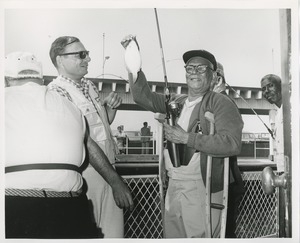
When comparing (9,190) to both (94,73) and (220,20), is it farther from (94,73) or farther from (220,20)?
(220,20)

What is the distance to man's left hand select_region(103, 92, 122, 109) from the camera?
149 centimetres

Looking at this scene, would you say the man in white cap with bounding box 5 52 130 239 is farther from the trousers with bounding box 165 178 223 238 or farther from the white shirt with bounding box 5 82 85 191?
the trousers with bounding box 165 178 223 238

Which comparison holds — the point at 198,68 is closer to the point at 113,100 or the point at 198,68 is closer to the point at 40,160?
the point at 113,100

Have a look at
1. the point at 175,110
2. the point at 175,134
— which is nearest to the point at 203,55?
the point at 175,110

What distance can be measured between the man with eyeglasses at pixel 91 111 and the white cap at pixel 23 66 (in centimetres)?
13

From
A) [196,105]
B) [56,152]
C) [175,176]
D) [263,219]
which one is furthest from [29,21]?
[263,219]

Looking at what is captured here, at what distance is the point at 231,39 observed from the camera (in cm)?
154

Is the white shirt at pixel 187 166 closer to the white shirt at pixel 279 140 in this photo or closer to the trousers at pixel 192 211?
the trousers at pixel 192 211

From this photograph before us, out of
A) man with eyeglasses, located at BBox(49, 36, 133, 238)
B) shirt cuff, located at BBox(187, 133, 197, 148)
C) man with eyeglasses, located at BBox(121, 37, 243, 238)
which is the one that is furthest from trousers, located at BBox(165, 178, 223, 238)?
man with eyeglasses, located at BBox(49, 36, 133, 238)

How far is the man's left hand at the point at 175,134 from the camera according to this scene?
142 centimetres

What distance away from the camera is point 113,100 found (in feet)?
4.87

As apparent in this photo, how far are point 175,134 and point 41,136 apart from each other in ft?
1.88

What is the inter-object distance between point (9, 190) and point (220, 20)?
45.8 inches

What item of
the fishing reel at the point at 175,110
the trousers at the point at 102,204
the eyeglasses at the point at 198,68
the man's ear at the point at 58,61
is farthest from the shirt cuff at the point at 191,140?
the man's ear at the point at 58,61
